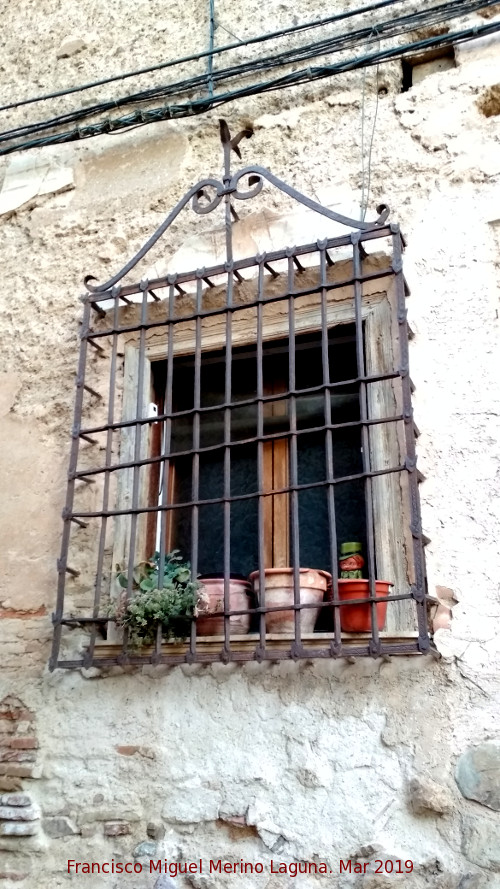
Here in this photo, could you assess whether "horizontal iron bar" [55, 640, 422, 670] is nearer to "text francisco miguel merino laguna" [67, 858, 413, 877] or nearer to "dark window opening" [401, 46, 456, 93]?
"text francisco miguel merino laguna" [67, 858, 413, 877]

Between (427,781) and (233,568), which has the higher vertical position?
(233,568)

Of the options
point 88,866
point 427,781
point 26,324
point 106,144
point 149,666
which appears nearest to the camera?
point 427,781

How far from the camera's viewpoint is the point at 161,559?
2.61 m

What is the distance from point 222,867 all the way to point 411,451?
52.0 inches

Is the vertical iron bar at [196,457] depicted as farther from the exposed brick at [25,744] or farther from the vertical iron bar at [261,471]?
the exposed brick at [25,744]

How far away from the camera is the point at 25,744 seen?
2.67 meters

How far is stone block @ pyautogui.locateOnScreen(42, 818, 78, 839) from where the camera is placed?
2516mm

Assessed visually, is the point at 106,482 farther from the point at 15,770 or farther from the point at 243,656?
the point at 15,770

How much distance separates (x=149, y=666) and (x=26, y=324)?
1.55 meters

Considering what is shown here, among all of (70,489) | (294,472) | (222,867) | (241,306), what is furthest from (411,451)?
(222,867)

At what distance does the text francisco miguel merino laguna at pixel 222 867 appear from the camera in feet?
7.17

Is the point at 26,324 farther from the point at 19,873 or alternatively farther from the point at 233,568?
the point at 19,873

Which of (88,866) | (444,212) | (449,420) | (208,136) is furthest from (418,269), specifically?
(88,866)

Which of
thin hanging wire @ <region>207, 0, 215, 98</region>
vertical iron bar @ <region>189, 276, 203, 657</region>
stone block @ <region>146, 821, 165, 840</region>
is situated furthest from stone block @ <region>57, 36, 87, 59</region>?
stone block @ <region>146, 821, 165, 840</region>
